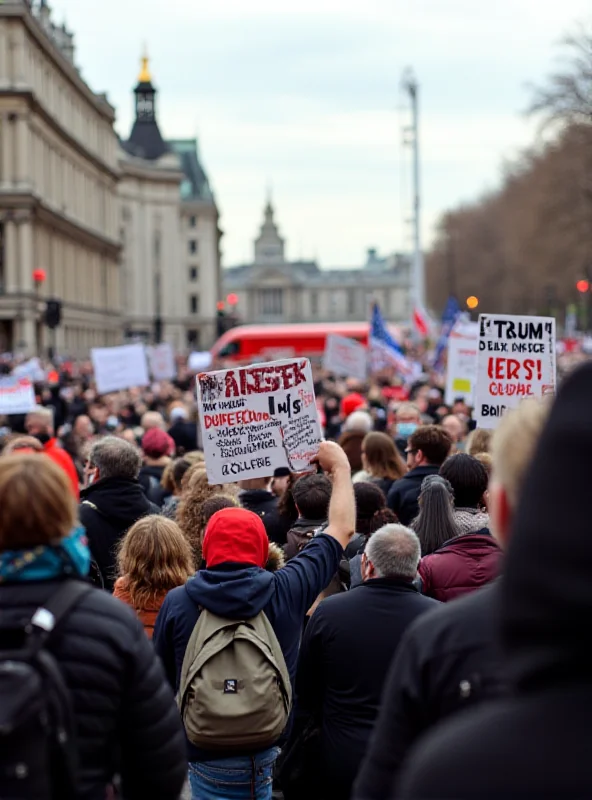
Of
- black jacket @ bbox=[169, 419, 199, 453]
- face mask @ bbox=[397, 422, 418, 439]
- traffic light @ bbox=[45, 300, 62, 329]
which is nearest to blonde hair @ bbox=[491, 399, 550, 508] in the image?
face mask @ bbox=[397, 422, 418, 439]

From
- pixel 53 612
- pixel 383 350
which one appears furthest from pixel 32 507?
pixel 383 350

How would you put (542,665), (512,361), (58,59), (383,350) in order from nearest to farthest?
(542,665) < (512,361) < (383,350) < (58,59)

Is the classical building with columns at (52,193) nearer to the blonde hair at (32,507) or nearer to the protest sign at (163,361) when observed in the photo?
the protest sign at (163,361)

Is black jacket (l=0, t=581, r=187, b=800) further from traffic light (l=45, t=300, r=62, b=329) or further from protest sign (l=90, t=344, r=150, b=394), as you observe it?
traffic light (l=45, t=300, r=62, b=329)

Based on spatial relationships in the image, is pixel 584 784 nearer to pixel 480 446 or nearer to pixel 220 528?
pixel 220 528

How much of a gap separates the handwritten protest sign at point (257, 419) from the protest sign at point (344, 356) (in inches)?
607

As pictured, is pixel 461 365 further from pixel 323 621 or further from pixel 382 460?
pixel 323 621

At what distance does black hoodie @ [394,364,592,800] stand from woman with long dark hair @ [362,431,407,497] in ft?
23.6

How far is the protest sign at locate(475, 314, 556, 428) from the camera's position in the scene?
9.78m

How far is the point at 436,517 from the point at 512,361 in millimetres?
3725

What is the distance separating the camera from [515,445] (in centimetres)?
260

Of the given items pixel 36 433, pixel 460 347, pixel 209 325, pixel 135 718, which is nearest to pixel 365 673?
pixel 135 718

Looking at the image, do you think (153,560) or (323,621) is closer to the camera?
(323,621)

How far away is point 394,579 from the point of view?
474cm
